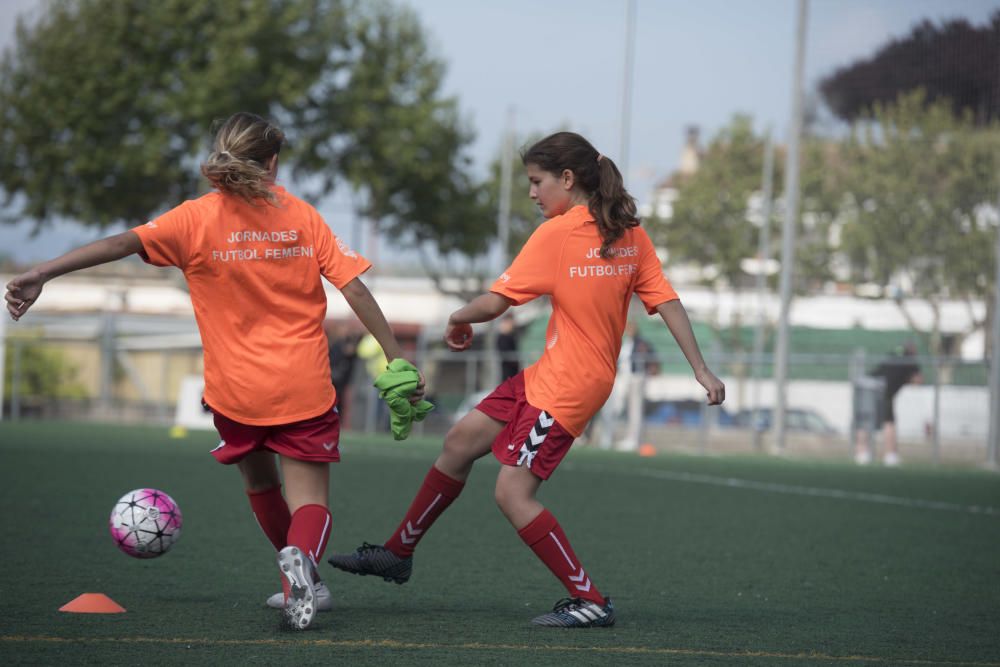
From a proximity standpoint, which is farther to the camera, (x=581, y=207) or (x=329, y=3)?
(x=329, y=3)

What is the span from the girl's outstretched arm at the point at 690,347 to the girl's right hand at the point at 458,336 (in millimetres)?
720

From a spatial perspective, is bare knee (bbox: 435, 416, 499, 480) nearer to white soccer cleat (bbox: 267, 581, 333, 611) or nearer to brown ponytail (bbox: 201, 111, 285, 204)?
white soccer cleat (bbox: 267, 581, 333, 611)

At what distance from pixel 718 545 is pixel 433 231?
29.7m

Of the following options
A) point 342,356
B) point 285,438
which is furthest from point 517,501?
point 342,356

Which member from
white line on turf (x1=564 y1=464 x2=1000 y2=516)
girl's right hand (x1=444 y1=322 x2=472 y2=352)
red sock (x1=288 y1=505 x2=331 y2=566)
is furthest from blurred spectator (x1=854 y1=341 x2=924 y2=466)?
red sock (x1=288 y1=505 x2=331 y2=566)

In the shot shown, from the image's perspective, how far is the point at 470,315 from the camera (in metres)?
5.02

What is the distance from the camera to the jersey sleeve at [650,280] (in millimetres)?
5312

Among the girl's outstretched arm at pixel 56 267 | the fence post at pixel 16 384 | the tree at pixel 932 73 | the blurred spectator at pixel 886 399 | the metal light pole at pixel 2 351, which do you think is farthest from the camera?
the fence post at pixel 16 384

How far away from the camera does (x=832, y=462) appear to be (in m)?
19.1

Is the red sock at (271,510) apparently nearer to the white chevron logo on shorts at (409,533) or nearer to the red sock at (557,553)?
the white chevron logo on shorts at (409,533)

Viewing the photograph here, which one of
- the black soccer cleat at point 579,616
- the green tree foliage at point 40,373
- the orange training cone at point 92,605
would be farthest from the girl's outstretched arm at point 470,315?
the green tree foliage at point 40,373

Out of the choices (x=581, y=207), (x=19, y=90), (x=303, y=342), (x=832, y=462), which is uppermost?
(x=19, y=90)

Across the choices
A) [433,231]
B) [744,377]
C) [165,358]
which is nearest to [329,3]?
[433,231]

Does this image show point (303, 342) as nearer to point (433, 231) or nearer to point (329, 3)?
point (329, 3)
